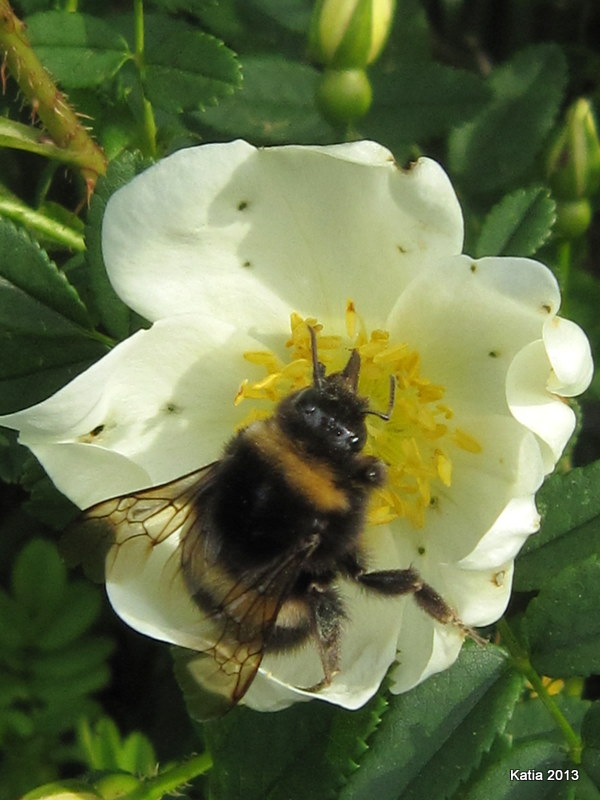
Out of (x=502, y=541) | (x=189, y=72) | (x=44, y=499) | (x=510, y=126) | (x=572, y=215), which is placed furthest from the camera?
(x=510, y=126)

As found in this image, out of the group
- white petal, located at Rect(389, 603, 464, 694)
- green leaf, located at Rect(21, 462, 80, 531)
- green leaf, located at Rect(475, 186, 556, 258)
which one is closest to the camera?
white petal, located at Rect(389, 603, 464, 694)

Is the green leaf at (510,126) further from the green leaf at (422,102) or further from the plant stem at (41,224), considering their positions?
the plant stem at (41,224)

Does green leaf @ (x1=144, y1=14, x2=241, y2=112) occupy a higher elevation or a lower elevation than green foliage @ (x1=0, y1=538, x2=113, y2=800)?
higher

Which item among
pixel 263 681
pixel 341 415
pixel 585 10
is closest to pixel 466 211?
pixel 585 10

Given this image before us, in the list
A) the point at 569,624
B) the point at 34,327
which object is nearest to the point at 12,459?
the point at 34,327

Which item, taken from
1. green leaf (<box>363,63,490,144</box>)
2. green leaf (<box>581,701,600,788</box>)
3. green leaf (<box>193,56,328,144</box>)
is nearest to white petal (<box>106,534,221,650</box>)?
green leaf (<box>581,701,600,788</box>)

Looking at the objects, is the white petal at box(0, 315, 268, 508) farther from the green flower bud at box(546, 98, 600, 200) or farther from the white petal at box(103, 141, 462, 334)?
the green flower bud at box(546, 98, 600, 200)

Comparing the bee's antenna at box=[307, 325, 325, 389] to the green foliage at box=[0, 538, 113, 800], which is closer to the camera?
the bee's antenna at box=[307, 325, 325, 389]

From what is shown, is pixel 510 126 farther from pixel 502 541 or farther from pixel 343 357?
pixel 502 541
